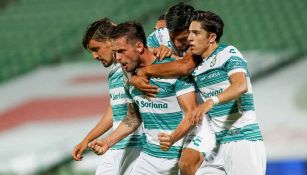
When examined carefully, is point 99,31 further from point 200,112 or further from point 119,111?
point 200,112

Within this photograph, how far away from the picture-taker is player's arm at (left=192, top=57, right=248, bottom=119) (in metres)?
5.77

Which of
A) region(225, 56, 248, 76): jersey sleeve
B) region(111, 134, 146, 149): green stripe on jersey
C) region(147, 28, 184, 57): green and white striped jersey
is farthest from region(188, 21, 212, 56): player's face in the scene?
region(111, 134, 146, 149): green stripe on jersey

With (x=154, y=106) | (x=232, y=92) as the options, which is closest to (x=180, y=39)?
(x=154, y=106)

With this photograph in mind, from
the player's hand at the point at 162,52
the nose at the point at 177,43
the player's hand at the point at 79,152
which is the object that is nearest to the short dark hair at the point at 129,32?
the player's hand at the point at 162,52

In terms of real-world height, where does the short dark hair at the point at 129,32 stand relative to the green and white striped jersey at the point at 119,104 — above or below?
above

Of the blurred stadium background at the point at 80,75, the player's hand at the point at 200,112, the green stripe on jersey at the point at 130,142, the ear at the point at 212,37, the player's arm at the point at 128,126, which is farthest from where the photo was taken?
the blurred stadium background at the point at 80,75

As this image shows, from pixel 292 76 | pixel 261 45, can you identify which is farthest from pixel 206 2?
pixel 292 76

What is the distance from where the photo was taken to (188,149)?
6395 mm

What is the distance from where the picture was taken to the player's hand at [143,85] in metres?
6.35

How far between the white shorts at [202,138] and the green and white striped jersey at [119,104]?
29.6 inches

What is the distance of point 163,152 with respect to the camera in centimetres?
663

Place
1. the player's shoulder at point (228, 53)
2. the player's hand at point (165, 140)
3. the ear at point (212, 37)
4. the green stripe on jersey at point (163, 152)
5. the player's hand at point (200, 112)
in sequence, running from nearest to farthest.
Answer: the player's hand at point (200, 112) → the player's hand at point (165, 140) → the player's shoulder at point (228, 53) → the ear at point (212, 37) → the green stripe on jersey at point (163, 152)

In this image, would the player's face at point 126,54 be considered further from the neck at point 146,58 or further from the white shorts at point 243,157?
the white shorts at point 243,157

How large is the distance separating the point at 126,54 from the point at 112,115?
1.13m
